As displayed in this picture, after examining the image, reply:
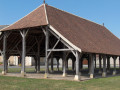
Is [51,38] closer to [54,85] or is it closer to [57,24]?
[57,24]

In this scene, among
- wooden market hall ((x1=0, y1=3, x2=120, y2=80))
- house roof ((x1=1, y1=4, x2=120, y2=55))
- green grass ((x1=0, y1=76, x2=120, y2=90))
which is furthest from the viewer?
house roof ((x1=1, y1=4, x2=120, y2=55))

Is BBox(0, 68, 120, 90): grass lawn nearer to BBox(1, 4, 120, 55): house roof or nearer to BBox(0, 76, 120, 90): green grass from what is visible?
BBox(0, 76, 120, 90): green grass

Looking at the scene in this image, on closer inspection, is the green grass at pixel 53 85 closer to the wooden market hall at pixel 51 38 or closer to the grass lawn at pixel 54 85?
the grass lawn at pixel 54 85

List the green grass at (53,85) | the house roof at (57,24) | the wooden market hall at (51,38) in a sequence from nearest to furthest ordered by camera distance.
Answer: the green grass at (53,85), the wooden market hall at (51,38), the house roof at (57,24)

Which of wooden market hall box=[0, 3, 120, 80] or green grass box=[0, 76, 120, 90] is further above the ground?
wooden market hall box=[0, 3, 120, 80]

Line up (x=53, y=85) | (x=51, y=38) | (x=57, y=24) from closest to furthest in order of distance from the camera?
(x=53, y=85) < (x=57, y=24) < (x=51, y=38)

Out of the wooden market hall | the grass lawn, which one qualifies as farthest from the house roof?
the grass lawn

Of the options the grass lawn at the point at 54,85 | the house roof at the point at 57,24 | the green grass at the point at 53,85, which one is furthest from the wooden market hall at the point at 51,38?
the green grass at the point at 53,85

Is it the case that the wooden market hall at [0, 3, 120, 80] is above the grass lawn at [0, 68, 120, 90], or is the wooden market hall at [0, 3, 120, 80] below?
above

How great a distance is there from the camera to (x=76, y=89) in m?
12.0

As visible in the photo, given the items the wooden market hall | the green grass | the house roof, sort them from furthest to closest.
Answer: the house roof
the wooden market hall
the green grass

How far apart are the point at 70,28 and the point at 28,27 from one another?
13.4 feet

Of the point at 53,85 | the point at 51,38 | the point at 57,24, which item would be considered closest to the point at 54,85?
the point at 53,85

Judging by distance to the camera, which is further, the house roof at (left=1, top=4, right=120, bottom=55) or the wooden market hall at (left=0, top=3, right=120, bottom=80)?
the house roof at (left=1, top=4, right=120, bottom=55)
